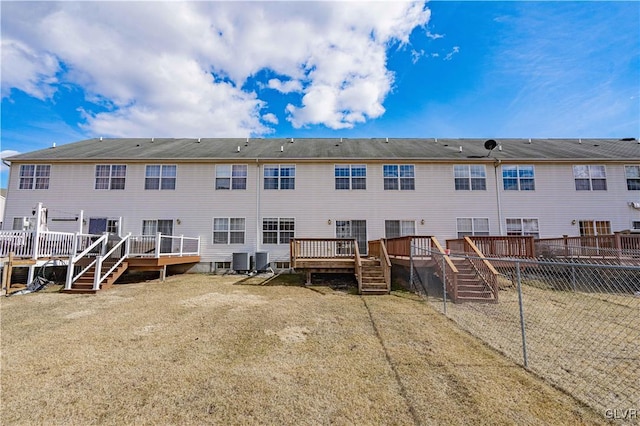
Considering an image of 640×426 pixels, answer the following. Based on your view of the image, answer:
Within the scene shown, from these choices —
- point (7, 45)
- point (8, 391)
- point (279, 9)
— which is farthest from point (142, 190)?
point (8, 391)

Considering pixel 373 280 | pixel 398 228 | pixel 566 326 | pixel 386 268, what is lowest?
pixel 566 326

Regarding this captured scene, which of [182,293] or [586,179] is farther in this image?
[586,179]

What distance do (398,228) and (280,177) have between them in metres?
6.74

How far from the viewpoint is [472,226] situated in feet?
48.3

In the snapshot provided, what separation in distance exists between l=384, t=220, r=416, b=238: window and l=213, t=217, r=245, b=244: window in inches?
294

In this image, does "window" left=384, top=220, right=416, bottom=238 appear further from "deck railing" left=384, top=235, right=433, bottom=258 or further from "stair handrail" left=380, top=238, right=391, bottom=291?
"stair handrail" left=380, top=238, right=391, bottom=291

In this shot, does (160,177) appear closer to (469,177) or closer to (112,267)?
(112,267)

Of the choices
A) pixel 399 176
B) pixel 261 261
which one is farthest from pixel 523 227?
pixel 261 261

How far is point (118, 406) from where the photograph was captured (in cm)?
326

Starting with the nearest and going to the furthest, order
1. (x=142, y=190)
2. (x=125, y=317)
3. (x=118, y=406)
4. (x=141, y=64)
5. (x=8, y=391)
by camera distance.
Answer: (x=118, y=406), (x=8, y=391), (x=125, y=317), (x=141, y=64), (x=142, y=190)

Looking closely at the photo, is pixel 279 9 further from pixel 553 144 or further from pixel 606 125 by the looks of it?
pixel 606 125

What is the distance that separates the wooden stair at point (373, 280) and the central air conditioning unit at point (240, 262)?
593 centimetres

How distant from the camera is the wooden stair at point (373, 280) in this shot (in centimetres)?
930

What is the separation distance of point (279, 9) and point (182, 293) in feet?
35.0
